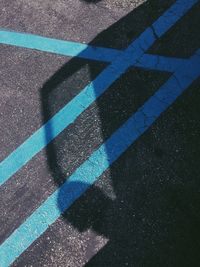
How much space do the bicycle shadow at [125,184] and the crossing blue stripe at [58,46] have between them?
13 centimetres

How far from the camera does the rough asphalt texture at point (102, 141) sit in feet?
10.4

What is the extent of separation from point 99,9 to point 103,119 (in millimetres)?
1795

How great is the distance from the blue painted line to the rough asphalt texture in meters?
0.07

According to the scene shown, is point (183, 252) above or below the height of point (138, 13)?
below

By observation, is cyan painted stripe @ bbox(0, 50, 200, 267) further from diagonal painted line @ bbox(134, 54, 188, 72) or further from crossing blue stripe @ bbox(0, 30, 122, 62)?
crossing blue stripe @ bbox(0, 30, 122, 62)

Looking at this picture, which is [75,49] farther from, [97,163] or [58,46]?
[97,163]

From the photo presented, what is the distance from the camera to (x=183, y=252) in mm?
3051

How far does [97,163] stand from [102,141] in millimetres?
269

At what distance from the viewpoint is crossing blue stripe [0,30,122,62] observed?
438 centimetres

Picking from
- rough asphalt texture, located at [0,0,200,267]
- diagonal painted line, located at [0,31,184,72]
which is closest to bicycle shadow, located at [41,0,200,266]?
rough asphalt texture, located at [0,0,200,267]

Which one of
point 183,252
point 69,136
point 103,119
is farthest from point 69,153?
point 183,252

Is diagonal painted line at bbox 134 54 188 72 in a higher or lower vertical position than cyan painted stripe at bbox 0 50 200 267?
higher

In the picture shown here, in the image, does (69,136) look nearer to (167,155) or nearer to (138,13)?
(167,155)

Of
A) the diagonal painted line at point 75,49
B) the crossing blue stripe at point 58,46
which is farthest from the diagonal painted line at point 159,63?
the crossing blue stripe at point 58,46
